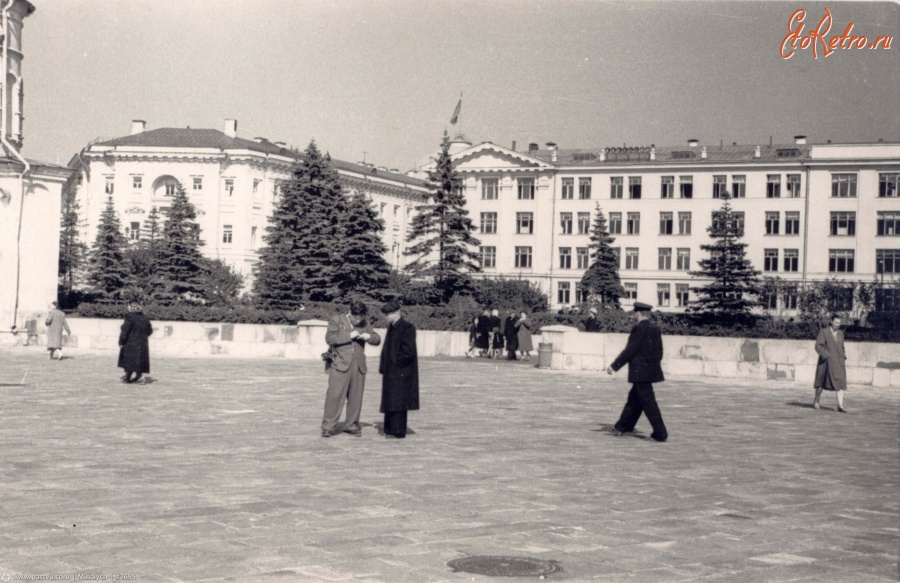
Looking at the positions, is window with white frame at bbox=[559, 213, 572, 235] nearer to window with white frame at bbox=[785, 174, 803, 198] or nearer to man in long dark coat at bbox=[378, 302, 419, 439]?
window with white frame at bbox=[785, 174, 803, 198]

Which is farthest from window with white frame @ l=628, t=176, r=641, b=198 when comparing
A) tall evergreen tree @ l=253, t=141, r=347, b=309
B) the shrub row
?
the shrub row

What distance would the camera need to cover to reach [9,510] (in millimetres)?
7582

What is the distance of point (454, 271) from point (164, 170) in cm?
3854

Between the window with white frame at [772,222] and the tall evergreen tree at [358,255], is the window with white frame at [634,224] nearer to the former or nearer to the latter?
the window with white frame at [772,222]

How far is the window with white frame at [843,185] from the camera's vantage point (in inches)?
2712

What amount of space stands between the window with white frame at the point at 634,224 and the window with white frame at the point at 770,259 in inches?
384

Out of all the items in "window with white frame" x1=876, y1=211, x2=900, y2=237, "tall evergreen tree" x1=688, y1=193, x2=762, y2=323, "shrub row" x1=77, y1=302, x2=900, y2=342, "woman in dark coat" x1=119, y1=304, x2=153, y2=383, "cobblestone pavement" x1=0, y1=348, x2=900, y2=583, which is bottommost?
"cobblestone pavement" x1=0, y1=348, x2=900, y2=583

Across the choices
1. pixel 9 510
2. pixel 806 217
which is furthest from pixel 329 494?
pixel 806 217

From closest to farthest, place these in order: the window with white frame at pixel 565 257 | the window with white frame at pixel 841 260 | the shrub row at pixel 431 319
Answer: the shrub row at pixel 431 319, the window with white frame at pixel 841 260, the window with white frame at pixel 565 257

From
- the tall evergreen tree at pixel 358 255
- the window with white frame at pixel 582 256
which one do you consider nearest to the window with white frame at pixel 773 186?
the window with white frame at pixel 582 256

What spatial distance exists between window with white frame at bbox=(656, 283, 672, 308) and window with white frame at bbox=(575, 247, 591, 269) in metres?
5.73

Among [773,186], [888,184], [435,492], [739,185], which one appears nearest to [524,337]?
[435,492]

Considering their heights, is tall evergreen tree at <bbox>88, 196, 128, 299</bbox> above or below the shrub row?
above

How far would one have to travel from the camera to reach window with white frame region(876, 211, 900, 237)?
218 feet
